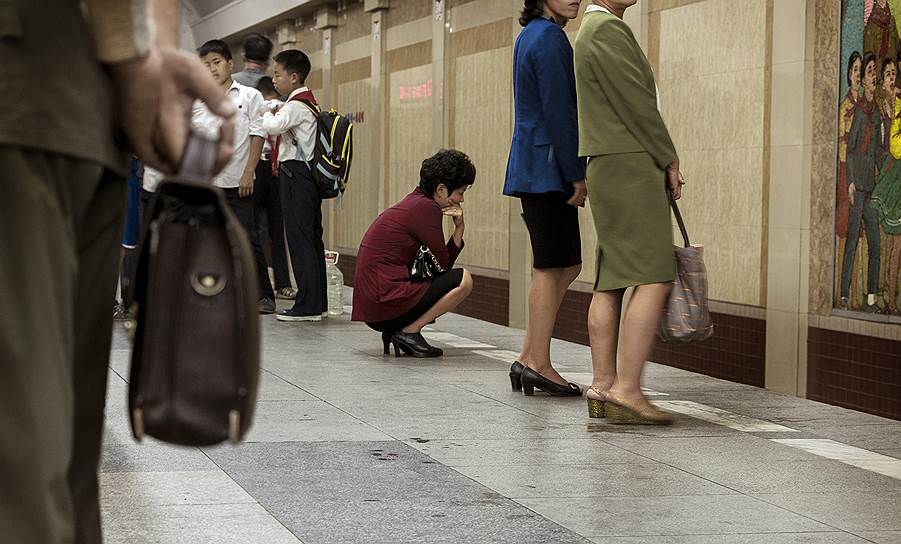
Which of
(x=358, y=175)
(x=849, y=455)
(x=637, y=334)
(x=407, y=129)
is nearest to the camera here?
(x=849, y=455)

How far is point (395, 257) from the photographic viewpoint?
9047 millimetres

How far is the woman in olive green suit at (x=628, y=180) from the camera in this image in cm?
623

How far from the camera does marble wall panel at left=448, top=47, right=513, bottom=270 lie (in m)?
11.9

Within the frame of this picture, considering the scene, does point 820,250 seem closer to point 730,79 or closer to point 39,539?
point 730,79

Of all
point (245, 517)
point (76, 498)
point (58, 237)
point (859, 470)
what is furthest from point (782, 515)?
point (58, 237)

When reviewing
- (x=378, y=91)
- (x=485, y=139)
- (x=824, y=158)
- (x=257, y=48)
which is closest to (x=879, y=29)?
(x=824, y=158)

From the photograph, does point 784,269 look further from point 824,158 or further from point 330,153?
point 330,153

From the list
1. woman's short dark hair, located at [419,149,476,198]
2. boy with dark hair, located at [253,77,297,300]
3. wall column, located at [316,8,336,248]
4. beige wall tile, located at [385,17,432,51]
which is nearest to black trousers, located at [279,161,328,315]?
woman's short dark hair, located at [419,149,476,198]

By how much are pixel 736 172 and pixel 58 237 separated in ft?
21.6

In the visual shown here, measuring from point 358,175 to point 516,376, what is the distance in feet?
31.4

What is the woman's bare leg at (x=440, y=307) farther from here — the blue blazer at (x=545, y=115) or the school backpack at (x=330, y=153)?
the school backpack at (x=330, y=153)

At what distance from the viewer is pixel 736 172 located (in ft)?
26.8

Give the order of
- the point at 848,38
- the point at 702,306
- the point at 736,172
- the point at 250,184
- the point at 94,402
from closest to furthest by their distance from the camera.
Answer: the point at 94,402
the point at 702,306
the point at 848,38
the point at 736,172
the point at 250,184

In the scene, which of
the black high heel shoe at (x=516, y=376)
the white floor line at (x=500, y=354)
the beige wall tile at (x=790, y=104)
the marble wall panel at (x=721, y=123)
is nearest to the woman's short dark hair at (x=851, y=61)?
the beige wall tile at (x=790, y=104)
